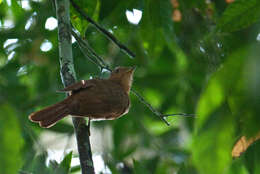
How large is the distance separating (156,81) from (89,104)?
2.46 metres

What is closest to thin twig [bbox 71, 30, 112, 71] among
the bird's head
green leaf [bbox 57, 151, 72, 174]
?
green leaf [bbox 57, 151, 72, 174]

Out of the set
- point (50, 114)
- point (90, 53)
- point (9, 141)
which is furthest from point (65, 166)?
point (90, 53)

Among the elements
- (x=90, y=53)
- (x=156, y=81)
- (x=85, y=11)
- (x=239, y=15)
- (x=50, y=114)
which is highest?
(x=239, y=15)

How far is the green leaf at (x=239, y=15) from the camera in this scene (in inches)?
103

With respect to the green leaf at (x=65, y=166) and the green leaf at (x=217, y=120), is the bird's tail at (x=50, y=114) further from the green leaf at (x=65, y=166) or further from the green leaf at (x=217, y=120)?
the green leaf at (x=217, y=120)

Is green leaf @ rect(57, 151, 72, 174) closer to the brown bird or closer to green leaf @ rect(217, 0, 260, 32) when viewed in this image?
the brown bird

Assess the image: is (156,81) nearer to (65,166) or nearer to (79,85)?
(79,85)

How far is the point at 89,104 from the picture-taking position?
3.99 m

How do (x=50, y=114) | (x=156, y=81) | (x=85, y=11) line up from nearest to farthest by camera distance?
1. (x=85, y=11)
2. (x=50, y=114)
3. (x=156, y=81)

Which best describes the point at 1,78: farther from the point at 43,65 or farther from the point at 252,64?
the point at 252,64

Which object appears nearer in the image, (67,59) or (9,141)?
(9,141)

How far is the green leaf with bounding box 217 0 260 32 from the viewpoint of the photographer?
261 centimetres

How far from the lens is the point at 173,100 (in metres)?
6.07

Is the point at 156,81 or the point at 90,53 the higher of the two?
the point at 90,53
